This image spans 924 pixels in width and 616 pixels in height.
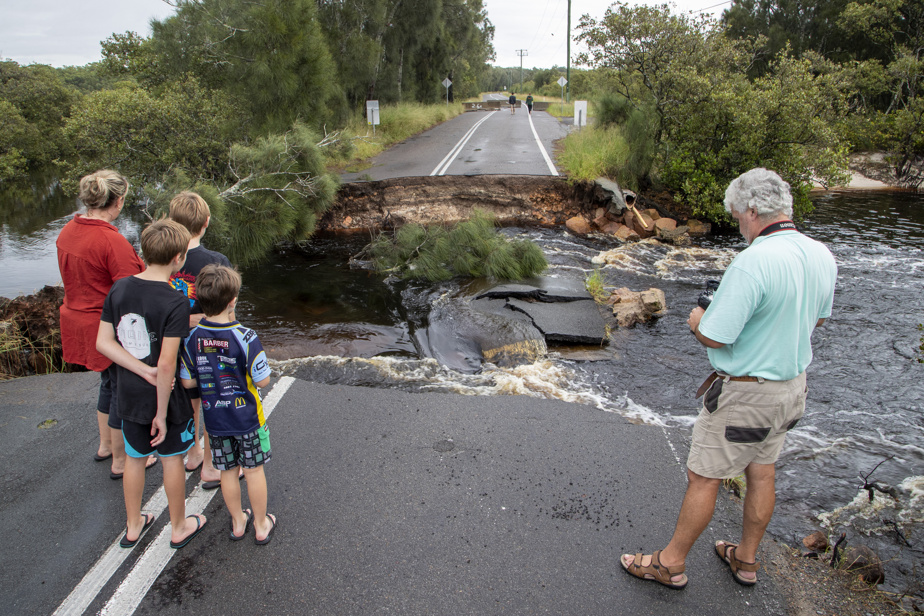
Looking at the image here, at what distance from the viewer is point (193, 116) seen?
10102 mm

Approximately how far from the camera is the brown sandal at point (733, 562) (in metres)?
2.77

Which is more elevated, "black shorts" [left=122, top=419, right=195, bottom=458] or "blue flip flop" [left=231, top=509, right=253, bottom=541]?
"black shorts" [left=122, top=419, right=195, bottom=458]

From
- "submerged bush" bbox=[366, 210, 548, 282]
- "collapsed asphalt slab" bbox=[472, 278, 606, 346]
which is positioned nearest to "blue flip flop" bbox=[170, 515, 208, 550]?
"collapsed asphalt slab" bbox=[472, 278, 606, 346]

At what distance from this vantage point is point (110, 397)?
11.5ft

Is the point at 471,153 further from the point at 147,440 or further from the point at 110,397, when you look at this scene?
the point at 147,440

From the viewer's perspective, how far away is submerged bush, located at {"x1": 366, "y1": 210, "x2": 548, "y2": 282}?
917 centimetres

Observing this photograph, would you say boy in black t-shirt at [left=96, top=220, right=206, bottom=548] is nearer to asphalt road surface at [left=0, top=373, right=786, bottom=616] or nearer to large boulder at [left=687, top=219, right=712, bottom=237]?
asphalt road surface at [left=0, top=373, right=786, bottom=616]

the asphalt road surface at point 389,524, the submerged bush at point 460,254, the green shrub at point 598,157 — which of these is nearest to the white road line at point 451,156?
the green shrub at point 598,157

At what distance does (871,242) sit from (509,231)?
26.9 ft

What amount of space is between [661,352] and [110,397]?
565cm

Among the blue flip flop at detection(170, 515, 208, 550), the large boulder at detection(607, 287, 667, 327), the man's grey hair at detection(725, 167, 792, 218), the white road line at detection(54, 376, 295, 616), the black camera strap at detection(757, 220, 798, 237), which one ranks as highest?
the man's grey hair at detection(725, 167, 792, 218)

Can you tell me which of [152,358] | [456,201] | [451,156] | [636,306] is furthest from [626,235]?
[152,358]

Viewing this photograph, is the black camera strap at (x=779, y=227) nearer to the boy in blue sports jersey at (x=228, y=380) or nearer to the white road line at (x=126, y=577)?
the boy in blue sports jersey at (x=228, y=380)

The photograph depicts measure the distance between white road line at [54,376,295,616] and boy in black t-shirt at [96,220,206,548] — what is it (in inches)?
3.2
